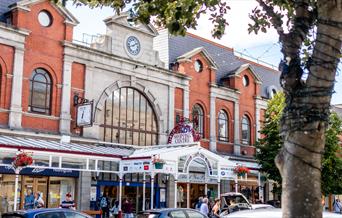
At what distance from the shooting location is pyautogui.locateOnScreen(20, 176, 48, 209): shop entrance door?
23.0m

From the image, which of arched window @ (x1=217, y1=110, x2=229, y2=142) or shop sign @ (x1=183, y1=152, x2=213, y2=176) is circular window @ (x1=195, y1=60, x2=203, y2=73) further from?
shop sign @ (x1=183, y1=152, x2=213, y2=176)

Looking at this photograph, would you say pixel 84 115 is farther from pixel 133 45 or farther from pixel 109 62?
pixel 133 45

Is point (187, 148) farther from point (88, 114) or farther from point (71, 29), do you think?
point (71, 29)

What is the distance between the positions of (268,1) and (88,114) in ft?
57.7

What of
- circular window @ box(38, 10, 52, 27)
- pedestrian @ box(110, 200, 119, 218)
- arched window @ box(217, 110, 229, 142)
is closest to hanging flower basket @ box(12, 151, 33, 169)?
pedestrian @ box(110, 200, 119, 218)

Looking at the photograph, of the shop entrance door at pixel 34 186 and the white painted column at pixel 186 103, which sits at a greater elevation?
the white painted column at pixel 186 103

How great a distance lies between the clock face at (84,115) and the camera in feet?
80.7

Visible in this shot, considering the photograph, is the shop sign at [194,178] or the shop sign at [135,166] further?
the shop sign at [194,178]

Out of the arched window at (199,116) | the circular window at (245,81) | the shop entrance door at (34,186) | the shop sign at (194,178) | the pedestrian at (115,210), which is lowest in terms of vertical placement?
the pedestrian at (115,210)

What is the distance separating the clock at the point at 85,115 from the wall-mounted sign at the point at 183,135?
5.31 meters

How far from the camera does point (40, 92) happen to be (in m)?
24.7

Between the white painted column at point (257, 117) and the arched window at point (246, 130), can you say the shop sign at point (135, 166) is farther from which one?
the white painted column at point (257, 117)

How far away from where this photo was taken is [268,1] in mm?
8188

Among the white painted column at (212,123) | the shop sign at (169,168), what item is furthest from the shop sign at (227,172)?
the white painted column at (212,123)
